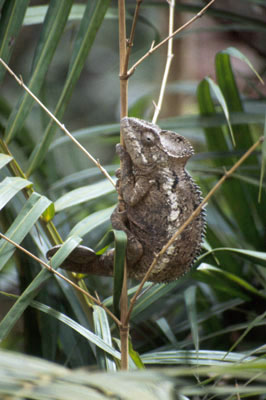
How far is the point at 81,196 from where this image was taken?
149cm

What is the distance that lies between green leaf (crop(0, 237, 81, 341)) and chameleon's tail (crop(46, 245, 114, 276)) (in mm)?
59

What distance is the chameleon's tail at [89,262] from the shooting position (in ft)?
4.10

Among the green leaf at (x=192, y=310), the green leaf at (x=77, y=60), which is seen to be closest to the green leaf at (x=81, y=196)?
the green leaf at (x=77, y=60)

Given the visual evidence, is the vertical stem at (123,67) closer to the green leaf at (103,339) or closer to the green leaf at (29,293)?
the green leaf at (29,293)

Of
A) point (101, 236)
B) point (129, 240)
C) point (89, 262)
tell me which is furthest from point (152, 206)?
point (101, 236)

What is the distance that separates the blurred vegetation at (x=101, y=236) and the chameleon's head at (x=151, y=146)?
0.75 feet

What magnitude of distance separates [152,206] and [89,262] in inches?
9.3

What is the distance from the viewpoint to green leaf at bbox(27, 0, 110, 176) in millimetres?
1452

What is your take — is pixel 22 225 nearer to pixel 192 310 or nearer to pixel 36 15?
pixel 192 310

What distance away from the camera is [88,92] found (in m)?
5.00

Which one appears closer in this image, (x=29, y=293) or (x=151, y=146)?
(x=29, y=293)

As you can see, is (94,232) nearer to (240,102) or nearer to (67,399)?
(240,102)

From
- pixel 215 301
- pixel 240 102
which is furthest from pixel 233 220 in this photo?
pixel 240 102

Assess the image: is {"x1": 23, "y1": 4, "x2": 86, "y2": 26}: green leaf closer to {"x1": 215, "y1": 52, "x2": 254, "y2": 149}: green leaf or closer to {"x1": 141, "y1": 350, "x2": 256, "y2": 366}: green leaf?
{"x1": 215, "y1": 52, "x2": 254, "y2": 149}: green leaf
